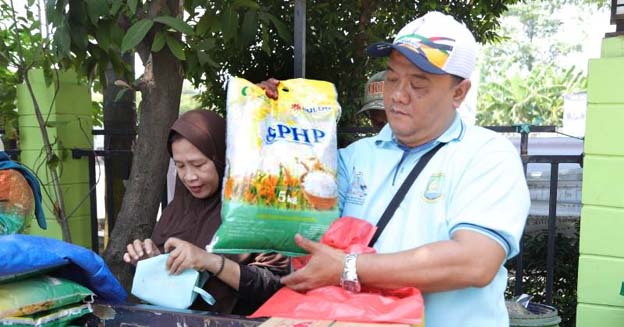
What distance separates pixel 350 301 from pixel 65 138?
3.22m

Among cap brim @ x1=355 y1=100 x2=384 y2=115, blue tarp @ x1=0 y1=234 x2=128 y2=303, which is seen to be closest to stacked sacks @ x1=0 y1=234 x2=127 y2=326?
blue tarp @ x1=0 y1=234 x2=128 y2=303

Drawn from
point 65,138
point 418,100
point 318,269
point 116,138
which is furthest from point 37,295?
point 65,138

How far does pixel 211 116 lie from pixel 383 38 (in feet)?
10.4

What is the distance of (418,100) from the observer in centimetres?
155

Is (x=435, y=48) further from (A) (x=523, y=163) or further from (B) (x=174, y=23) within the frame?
(A) (x=523, y=163)

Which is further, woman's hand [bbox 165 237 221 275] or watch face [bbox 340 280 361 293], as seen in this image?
woman's hand [bbox 165 237 221 275]

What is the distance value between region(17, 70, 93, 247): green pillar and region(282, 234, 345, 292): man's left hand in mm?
2863

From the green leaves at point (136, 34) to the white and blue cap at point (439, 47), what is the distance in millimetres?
1204

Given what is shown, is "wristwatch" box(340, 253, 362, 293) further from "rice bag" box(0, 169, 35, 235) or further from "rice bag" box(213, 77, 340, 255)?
"rice bag" box(0, 169, 35, 235)

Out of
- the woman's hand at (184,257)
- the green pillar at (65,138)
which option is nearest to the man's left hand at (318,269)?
the woman's hand at (184,257)

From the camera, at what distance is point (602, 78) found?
280cm

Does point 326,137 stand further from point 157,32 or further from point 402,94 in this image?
point 157,32

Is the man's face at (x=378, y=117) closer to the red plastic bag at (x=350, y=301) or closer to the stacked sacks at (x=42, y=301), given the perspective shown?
the red plastic bag at (x=350, y=301)

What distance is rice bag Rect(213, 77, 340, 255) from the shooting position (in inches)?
60.8
